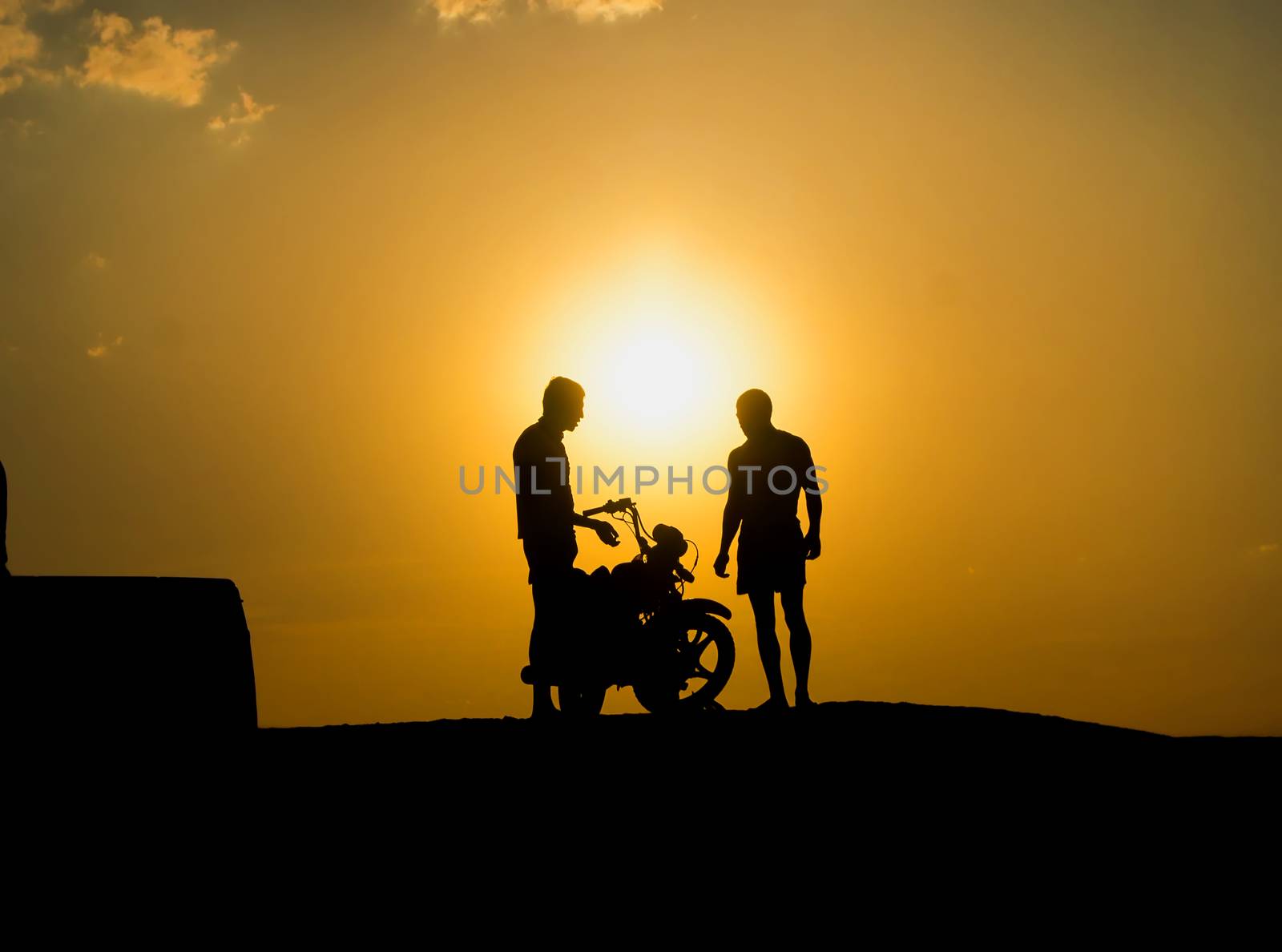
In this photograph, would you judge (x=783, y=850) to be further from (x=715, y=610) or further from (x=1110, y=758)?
(x=715, y=610)

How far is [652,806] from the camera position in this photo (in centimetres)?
700

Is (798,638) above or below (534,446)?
below

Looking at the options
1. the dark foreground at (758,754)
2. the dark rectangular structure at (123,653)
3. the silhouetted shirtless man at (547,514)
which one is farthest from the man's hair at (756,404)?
the dark rectangular structure at (123,653)

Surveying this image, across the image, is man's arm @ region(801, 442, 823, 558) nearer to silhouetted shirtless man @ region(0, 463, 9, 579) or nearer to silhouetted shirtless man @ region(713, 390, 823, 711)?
silhouetted shirtless man @ region(713, 390, 823, 711)

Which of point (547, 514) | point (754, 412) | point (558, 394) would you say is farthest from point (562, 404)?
point (754, 412)

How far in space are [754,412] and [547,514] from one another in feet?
6.14

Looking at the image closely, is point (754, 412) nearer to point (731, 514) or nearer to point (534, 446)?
point (731, 514)

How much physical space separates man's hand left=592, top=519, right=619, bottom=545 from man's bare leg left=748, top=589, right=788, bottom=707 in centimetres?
118

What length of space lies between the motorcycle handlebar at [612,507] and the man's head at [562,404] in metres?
0.98

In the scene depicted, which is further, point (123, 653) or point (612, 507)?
point (612, 507)

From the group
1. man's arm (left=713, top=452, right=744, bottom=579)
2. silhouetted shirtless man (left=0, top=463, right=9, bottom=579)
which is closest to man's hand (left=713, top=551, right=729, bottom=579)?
man's arm (left=713, top=452, right=744, bottom=579)

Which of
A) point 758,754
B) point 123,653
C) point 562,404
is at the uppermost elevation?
point 562,404

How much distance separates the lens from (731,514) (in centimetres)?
1060

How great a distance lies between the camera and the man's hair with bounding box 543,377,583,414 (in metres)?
9.79
